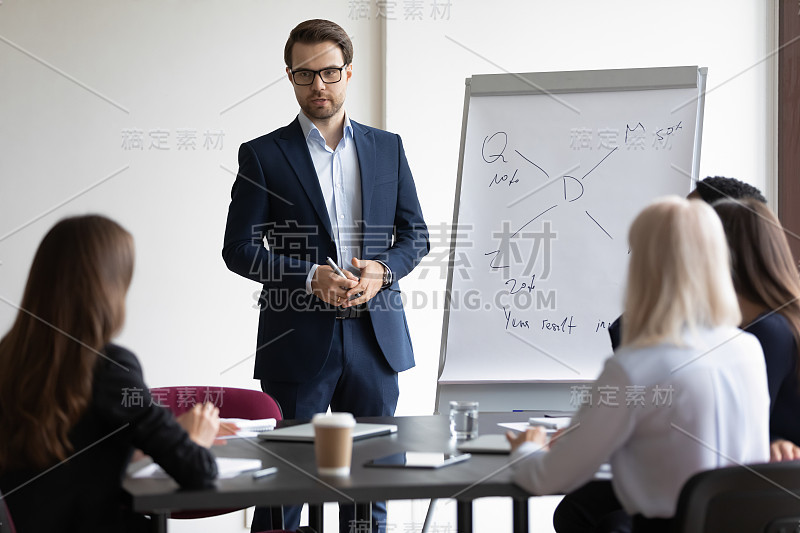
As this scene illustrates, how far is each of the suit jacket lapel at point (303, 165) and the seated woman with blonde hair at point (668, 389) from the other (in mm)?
1294

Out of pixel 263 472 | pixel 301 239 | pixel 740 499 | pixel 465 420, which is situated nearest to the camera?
pixel 740 499

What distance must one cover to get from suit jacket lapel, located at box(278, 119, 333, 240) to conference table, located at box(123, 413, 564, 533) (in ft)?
3.35

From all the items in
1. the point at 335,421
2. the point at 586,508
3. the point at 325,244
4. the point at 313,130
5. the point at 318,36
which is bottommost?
the point at 586,508

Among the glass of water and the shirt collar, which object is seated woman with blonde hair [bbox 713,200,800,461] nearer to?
the glass of water

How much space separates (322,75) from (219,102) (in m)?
1.34

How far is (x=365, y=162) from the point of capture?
257 centimetres

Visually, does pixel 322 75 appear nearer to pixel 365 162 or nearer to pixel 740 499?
pixel 365 162

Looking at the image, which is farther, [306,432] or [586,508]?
[586,508]

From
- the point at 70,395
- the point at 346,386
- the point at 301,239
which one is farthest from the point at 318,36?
the point at 70,395

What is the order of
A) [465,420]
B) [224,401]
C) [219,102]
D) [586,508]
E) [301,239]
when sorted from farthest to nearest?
[219,102] → [301,239] → [224,401] → [586,508] → [465,420]

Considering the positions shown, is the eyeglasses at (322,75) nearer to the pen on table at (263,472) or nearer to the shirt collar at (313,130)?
the shirt collar at (313,130)

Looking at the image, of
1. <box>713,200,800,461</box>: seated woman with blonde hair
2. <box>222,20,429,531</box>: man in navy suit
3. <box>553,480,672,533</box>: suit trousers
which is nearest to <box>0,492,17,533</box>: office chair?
<box>222,20,429,531</box>: man in navy suit

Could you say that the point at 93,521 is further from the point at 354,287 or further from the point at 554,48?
the point at 554,48

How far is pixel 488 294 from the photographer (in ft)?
9.15
